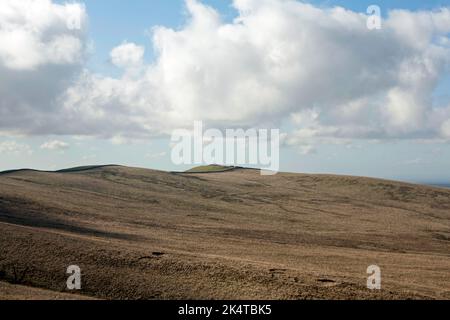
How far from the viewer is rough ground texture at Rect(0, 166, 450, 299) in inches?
1146

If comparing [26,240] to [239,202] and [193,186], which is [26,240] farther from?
[193,186]

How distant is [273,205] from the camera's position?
3578 inches

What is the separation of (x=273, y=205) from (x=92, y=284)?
6433 cm

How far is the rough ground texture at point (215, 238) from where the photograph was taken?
95.5 ft

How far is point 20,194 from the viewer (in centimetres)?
6656

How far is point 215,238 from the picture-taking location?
51.5m

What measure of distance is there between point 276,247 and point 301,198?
185 feet

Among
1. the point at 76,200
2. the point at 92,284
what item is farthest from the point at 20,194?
the point at 92,284

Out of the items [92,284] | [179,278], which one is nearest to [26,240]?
[92,284]
